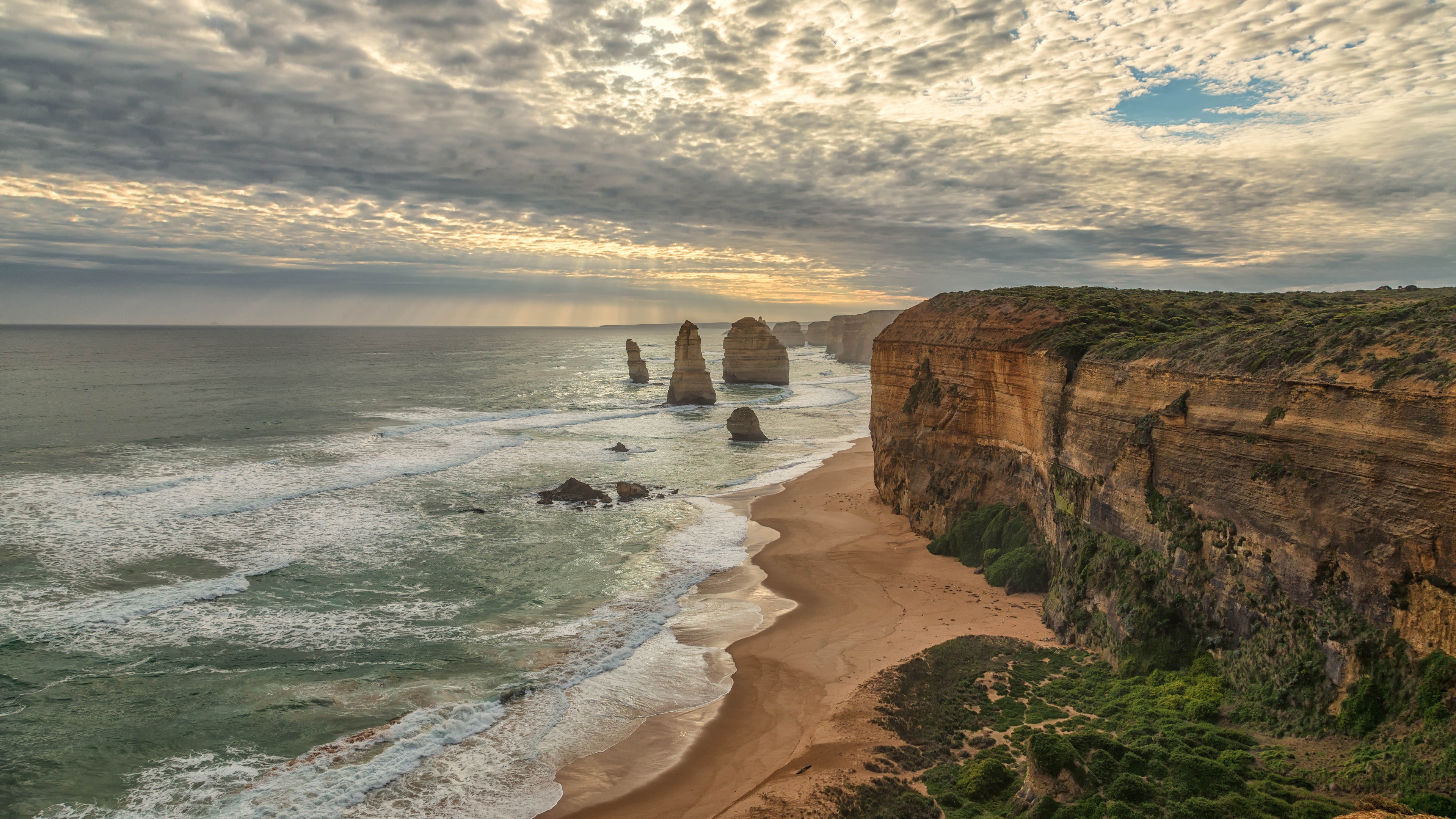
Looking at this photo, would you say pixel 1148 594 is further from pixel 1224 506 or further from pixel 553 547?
pixel 553 547

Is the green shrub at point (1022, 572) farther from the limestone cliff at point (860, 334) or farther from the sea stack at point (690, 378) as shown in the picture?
the limestone cliff at point (860, 334)

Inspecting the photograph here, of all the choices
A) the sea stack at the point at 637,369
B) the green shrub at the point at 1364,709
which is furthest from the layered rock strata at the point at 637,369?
the green shrub at the point at 1364,709

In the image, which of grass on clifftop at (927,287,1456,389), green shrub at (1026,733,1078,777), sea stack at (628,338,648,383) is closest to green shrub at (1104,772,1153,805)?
green shrub at (1026,733,1078,777)

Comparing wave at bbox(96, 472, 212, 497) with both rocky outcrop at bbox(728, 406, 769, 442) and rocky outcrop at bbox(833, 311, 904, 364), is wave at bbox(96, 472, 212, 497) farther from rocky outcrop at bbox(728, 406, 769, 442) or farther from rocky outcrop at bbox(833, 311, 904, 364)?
rocky outcrop at bbox(833, 311, 904, 364)

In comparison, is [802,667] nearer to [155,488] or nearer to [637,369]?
[155,488]

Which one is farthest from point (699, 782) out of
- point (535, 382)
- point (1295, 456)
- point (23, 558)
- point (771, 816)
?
point (535, 382)
